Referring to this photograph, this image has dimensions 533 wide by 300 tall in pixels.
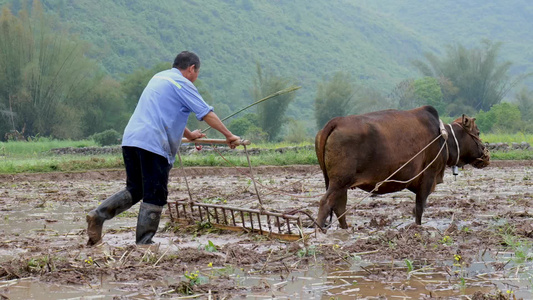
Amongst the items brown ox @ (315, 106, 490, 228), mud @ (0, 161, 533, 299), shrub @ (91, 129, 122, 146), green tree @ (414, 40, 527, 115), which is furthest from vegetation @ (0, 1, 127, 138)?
brown ox @ (315, 106, 490, 228)

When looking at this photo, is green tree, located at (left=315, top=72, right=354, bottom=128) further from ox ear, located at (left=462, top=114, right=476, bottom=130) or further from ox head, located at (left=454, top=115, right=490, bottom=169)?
ox ear, located at (left=462, top=114, right=476, bottom=130)

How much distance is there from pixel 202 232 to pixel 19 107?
3462cm

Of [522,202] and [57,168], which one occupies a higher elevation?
[522,202]

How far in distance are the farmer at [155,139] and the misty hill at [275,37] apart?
55.8 m

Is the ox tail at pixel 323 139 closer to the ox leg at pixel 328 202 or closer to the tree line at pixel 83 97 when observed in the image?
the ox leg at pixel 328 202

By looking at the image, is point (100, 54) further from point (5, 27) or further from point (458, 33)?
point (458, 33)

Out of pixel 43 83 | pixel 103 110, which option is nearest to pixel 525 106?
pixel 103 110

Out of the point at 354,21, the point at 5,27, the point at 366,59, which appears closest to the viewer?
the point at 5,27

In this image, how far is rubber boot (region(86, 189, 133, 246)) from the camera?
238 inches

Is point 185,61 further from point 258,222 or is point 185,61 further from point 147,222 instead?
point 258,222

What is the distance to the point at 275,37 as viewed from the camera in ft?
278

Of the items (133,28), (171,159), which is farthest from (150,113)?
(133,28)

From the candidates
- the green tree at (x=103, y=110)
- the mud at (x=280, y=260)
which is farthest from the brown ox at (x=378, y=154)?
the green tree at (x=103, y=110)

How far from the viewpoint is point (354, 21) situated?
101562 mm
